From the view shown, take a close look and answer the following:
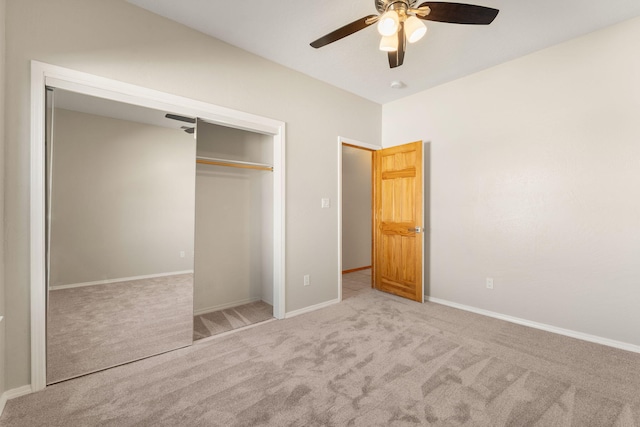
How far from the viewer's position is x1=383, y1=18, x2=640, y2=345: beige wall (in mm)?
2482

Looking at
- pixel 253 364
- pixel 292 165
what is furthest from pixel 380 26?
pixel 253 364

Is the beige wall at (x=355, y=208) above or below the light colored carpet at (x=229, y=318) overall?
above

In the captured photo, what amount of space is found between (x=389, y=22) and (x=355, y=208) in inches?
171

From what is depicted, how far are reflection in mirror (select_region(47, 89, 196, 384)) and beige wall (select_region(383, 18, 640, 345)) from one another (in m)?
3.09

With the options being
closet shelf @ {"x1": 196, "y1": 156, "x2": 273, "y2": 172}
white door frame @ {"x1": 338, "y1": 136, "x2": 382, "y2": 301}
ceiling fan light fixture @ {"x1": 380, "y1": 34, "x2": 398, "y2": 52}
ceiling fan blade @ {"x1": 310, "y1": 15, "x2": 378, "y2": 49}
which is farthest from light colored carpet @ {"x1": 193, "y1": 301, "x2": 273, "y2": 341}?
ceiling fan light fixture @ {"x1": 380, "y1": 34, "x2": 398, "y2": 52}

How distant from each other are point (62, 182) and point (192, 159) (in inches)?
36.6

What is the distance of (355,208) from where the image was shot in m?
5.92

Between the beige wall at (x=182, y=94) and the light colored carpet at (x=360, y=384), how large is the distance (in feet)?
2.05

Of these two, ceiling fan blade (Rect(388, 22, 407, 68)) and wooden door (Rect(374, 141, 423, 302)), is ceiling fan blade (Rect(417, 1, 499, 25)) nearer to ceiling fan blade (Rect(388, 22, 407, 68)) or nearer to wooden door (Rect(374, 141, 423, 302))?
ceiling fan blade (Rect(388, 22, 407, 68))

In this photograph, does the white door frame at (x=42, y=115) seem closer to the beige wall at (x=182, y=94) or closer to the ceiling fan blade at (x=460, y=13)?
the beige wall at (x=182, y=94)

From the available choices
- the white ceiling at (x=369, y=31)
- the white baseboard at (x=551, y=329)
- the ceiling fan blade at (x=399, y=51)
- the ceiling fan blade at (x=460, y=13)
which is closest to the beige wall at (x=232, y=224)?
the white ceiling at (x=369, y=31)

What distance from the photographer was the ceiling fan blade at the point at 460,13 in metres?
1.61

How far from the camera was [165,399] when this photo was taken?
1.79 m

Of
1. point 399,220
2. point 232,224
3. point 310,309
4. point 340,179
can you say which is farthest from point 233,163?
point 399,220
